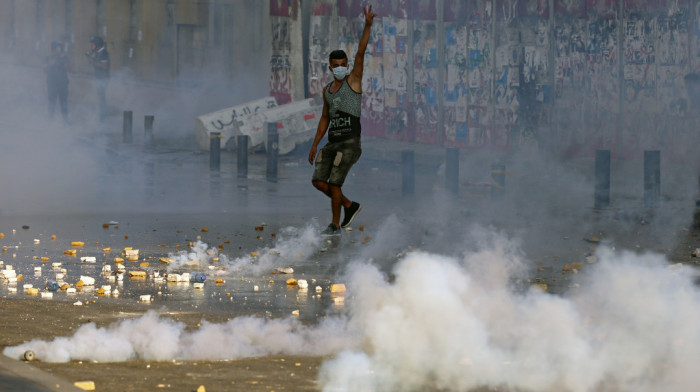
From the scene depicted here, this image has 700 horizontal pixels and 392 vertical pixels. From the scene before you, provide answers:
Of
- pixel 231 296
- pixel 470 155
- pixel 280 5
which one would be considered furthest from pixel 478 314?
pixel 280 5

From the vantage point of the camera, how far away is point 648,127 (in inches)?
677

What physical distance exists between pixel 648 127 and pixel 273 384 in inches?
478

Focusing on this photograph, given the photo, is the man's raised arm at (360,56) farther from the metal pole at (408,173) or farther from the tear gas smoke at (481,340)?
the metal pole at (408,173)

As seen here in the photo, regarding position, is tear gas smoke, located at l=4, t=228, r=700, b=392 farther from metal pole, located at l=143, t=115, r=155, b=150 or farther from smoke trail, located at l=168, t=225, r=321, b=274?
metal pole, located at l=143, t=115, r=155, b=150

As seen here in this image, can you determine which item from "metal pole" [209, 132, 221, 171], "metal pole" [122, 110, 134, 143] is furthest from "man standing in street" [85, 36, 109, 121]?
"metal pole" [209, 132, 221, 171]

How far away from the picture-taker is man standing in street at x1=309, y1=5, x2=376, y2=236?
1047 cm

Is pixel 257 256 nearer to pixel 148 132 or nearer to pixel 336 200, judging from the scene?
pixel 336 200

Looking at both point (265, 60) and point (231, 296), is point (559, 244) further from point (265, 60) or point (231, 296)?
point (265, 60)

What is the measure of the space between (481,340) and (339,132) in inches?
193

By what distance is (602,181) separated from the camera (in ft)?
46.6

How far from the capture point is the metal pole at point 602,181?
14.1 m

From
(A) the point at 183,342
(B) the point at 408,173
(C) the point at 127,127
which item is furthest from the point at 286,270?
(C) the point at 127,127

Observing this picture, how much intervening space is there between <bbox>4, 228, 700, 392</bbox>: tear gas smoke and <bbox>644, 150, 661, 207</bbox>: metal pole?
23.7 feet

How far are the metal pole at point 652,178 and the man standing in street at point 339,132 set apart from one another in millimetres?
4210
